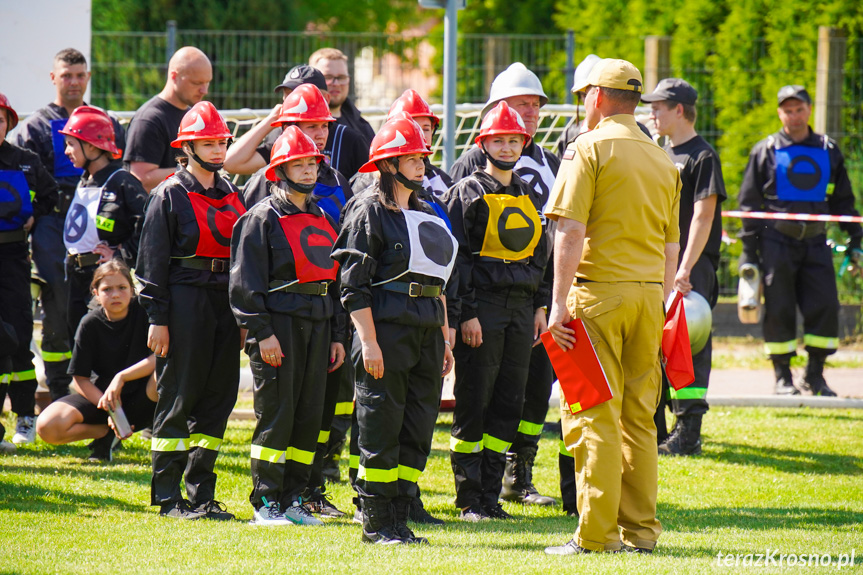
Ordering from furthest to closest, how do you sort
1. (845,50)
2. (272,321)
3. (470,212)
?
(845,50)
(470,212)
(272,321)

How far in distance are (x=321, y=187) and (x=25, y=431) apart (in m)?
3.22

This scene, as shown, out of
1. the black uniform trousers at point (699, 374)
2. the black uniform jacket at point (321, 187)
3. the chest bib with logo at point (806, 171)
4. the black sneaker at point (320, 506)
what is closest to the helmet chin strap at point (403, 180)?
Result: the black uniform jacket at point (321, 187)

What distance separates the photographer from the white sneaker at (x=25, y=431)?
7.88 metres

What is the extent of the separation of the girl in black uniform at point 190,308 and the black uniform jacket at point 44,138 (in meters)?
2.77

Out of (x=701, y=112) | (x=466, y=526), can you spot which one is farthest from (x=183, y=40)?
(x=466, y=526)

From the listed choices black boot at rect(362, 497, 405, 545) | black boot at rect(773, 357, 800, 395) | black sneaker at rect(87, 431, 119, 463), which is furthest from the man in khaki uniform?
black boot at rect(773, 357, 800, 395)

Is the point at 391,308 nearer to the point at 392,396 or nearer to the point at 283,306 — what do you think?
the point at 392,396

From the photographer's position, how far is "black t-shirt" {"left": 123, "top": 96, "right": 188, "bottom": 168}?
7344 millimetres

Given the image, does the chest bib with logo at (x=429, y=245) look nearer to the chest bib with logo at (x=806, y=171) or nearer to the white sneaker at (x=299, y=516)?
the white sneaker at (x=299, y=516)

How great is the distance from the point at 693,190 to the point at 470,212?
2.57 meters

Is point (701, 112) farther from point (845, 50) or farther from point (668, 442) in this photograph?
point (668, 442)

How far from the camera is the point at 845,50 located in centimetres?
1234

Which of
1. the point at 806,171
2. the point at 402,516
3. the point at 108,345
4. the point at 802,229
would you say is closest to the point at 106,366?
the point at 108,345

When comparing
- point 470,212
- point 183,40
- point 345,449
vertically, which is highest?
→ point 183,40
